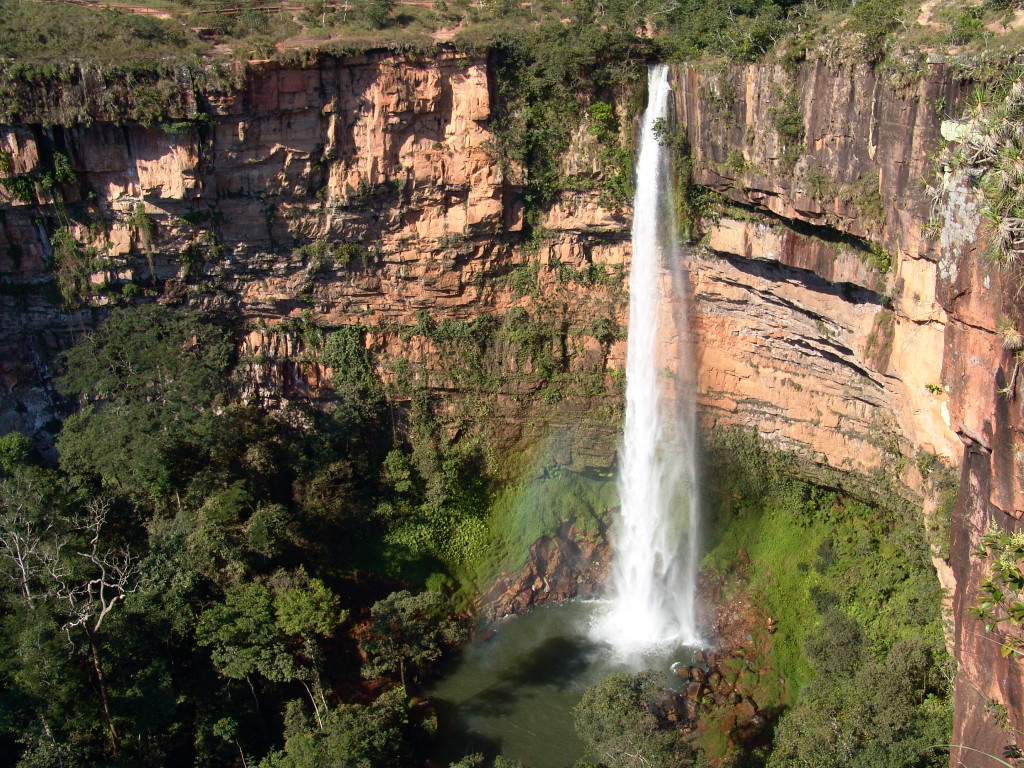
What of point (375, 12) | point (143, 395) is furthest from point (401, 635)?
point (375, 12)

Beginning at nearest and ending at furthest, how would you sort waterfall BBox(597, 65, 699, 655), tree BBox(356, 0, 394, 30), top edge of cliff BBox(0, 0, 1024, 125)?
top edge of cliff BBox(0, 0, 1024, 125)
waterfall BBox(597, 65, 699, 655)
tree BBox(356, 0, 394, 30)

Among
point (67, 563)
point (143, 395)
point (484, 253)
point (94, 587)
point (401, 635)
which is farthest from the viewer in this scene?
point (484, 253)

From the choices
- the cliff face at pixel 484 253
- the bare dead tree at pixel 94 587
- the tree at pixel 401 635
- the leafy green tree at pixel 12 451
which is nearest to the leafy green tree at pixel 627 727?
the tree at pixel 401 635

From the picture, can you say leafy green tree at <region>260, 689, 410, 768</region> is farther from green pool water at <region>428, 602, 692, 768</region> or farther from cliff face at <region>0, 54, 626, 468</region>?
cliff face at <region>0, 54, 626, 468</region>

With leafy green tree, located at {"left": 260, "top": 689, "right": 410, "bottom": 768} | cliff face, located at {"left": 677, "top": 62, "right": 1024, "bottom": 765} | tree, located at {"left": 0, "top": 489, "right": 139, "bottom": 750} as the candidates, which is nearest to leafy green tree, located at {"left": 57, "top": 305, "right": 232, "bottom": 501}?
tree, located at {"left": 0, "top": 489, "right": 139, "bottom": 750}

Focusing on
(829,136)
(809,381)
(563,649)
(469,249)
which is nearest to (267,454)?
(469,249)

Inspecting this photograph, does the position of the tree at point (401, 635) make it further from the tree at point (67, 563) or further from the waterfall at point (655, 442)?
the tree at point (67, 563)

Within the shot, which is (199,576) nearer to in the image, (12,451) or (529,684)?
(12,451)
